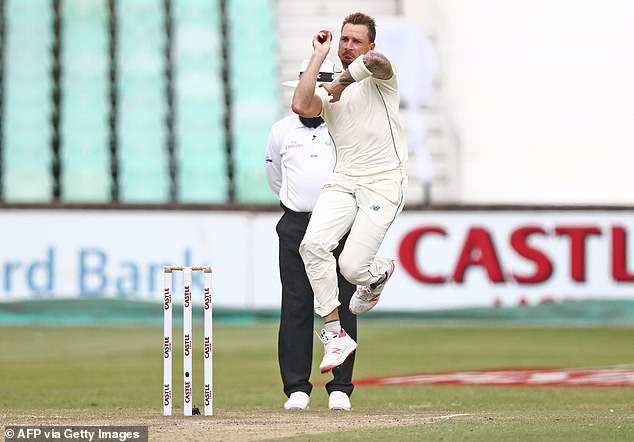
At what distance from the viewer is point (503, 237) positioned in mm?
16172

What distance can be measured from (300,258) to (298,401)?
76 centimetres

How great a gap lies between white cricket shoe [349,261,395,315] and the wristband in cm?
103

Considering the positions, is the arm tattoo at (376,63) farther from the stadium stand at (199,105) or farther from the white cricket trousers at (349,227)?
the stadium stand at (199,105)

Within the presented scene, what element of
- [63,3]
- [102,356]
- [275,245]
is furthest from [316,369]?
[63,3]

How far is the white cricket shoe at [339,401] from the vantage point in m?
7.70

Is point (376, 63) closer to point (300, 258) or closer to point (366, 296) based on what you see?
point (366, 296)

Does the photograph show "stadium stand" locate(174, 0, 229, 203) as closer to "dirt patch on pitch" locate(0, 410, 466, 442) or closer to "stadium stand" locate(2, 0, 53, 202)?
"stadium stand" locate(2, 0, 53, 202)

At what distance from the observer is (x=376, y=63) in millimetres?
7098

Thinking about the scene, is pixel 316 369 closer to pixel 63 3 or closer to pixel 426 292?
pixel 426 292

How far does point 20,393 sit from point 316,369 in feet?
9.59

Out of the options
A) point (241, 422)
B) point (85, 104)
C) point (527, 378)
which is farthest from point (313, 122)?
point (85, 104)

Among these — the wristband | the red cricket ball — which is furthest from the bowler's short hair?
the wristband

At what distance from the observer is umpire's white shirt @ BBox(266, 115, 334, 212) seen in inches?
311

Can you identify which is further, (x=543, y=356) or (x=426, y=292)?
(x=426, y=292)
